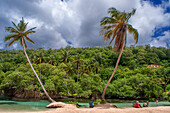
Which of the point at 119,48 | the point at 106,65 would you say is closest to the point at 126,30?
the point at 119,48

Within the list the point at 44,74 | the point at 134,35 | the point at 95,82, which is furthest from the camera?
the point at 44,74

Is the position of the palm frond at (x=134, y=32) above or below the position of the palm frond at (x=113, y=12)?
below

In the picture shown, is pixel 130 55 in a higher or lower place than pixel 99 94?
higher

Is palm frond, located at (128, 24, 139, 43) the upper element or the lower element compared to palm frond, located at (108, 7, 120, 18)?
lower

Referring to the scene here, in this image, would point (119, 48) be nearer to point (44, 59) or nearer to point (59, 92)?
point (59, 92)

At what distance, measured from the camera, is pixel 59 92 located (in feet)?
118

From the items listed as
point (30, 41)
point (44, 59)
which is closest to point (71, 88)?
point (30, 41)

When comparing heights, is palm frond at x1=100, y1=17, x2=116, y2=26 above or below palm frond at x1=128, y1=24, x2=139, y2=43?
above

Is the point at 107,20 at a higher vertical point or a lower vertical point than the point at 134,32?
higher

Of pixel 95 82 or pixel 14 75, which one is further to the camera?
pixel 95 82

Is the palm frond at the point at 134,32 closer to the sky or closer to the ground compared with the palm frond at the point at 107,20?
closer to the ground

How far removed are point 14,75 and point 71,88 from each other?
14561 mm

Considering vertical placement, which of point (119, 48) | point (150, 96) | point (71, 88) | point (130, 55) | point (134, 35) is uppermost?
point (130, 55)

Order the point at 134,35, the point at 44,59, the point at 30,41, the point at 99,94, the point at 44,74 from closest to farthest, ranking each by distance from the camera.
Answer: the point at 134,35 < the point at 30,41 < the point at 99,94 < the point at 44,74 < the point at 44,59
